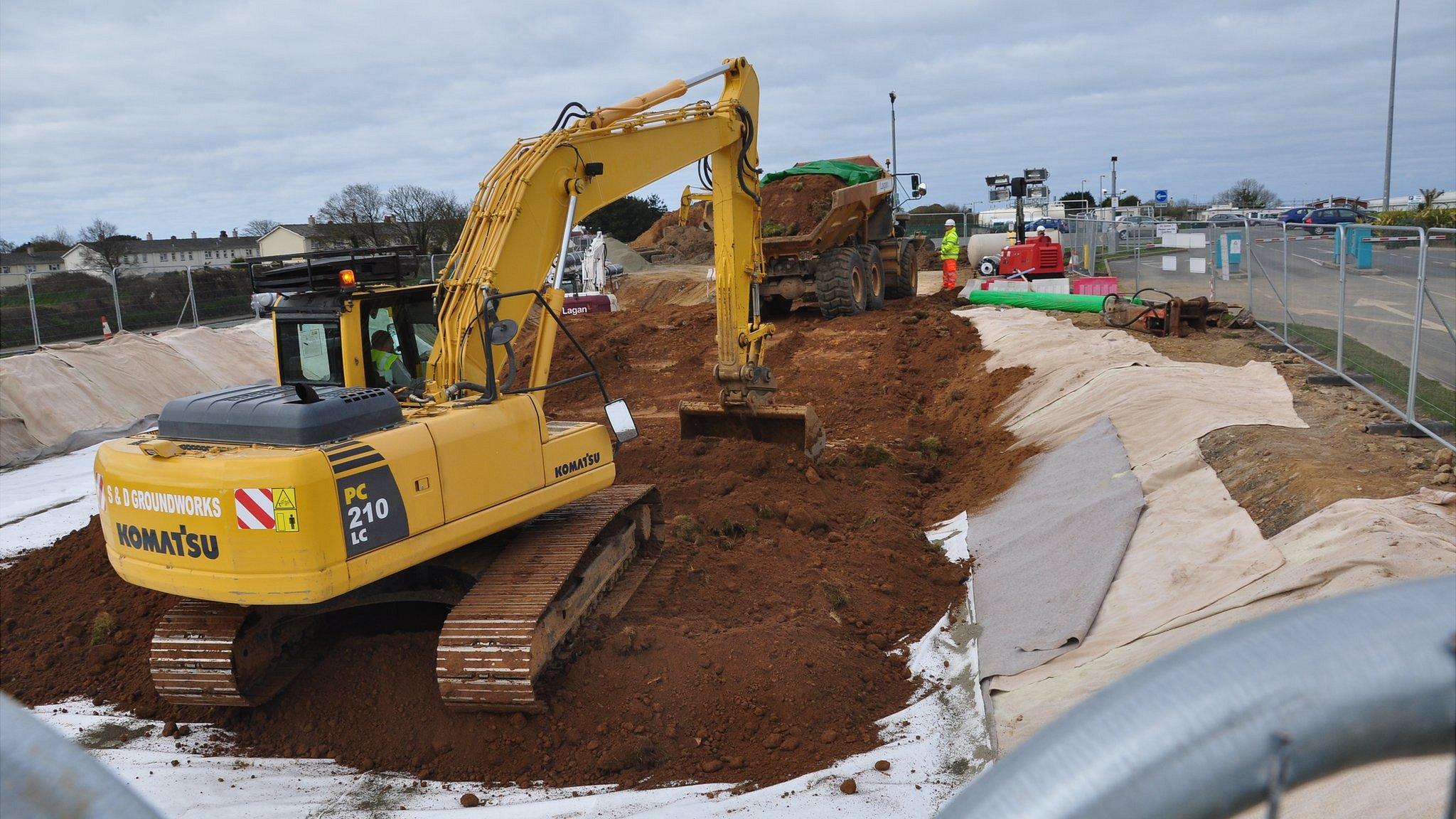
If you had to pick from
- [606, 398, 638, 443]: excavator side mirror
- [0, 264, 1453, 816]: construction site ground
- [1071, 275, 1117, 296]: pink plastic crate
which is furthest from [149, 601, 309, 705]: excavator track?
[1071, 275, 1117, 296]: pink plastic crate

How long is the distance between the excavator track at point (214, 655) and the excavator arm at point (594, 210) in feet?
5.55

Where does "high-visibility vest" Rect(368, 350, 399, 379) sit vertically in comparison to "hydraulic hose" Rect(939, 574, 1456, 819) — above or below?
below

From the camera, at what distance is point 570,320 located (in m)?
21.8

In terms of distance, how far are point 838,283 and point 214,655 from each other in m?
13.2

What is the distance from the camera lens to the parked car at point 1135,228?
2056cm

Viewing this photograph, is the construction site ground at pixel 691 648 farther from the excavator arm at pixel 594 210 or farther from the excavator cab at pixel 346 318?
the excavator cab at pixel 346 318

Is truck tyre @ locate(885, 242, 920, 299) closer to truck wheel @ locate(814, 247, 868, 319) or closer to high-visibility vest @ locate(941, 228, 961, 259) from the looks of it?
truck wheel @ locate(814, 247, 868, 319)

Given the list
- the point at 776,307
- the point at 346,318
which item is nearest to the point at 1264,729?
the point at 346,318

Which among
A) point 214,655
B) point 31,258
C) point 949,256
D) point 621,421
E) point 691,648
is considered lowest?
point 691,648

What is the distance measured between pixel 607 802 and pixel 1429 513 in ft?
15.2

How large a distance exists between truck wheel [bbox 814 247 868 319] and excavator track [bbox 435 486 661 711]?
1115 centimetres

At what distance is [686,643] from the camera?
5.88m

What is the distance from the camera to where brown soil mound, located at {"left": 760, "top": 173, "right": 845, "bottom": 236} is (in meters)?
17.7

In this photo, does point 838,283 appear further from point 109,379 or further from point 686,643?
point 686,643
